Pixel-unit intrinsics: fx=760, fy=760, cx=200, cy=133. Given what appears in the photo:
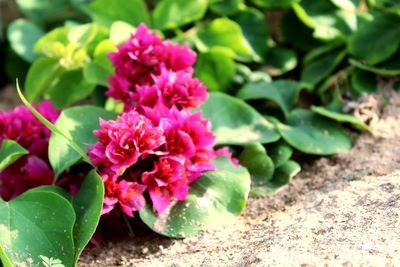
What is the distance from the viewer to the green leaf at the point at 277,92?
219 centimetres

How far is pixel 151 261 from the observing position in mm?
1643

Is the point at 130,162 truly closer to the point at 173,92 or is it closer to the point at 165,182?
the point at 165,182

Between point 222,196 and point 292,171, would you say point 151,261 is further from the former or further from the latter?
point 292,171

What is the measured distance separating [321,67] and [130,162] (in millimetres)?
957

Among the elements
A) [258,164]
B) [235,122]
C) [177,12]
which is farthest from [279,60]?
[258,164]

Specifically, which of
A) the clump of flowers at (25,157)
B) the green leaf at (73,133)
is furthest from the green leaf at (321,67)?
the clump of flowers at (25,157)

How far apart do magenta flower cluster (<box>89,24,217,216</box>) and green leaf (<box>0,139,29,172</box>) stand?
173 mm

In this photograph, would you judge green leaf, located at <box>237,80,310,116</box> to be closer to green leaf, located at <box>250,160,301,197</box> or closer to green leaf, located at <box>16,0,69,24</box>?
green leaf, located at <box>250,160,301,197</box>

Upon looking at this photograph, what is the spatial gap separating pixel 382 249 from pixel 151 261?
498 mm

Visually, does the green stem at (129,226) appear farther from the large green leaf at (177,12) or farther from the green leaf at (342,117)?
the large green leaf at (177,12)

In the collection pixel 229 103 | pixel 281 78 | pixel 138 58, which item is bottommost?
pixel 281 78

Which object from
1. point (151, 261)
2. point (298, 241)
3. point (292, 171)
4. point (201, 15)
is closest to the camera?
point (298, 241)

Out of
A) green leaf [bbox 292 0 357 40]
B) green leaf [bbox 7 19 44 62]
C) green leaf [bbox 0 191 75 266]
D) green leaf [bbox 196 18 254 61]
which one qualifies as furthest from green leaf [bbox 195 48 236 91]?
green leaf [bbox 0 191 75 266]

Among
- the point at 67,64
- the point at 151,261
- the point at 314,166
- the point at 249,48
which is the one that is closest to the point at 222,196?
the point at 151,261
